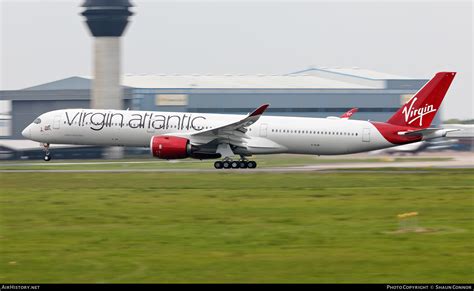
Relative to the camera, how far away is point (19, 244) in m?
21.7

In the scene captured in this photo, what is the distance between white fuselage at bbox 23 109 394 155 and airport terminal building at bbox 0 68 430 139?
51077 mm

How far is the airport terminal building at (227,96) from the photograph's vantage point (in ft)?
340

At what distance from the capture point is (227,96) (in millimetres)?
108562

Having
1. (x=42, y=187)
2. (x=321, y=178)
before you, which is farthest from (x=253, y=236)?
(x=321, y=178)

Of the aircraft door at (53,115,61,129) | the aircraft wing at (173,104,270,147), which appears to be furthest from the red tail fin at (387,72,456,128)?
the aircraft door at (53,115,61,129)

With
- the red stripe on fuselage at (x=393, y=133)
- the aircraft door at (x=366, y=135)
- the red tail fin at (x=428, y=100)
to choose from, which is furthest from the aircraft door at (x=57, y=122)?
the red tail fin at (x=428, y=100)

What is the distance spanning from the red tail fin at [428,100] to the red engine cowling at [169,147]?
521 inches

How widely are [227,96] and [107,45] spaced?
59.3ft

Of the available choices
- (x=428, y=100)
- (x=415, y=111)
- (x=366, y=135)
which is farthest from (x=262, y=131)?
(x=428, y=100)

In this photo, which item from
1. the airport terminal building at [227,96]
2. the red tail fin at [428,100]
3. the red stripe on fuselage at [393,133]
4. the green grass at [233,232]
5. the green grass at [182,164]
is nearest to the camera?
the green grass at [233,232]

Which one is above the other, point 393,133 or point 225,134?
point 393,133

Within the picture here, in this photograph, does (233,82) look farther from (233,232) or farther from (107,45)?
(233,232)

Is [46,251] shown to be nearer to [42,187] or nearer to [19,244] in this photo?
[19,244]

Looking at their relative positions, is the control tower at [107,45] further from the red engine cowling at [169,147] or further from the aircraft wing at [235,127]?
the red engine cowling at [169,147]
